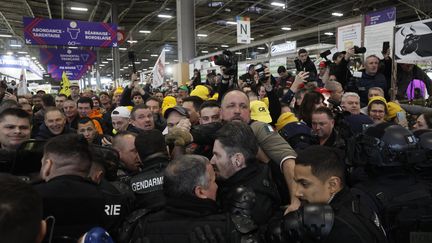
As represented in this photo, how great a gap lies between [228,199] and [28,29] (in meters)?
14.3

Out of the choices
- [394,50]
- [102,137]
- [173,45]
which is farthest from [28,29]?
[173,45]

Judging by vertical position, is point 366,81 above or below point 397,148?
above

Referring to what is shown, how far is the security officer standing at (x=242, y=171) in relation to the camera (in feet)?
7.34

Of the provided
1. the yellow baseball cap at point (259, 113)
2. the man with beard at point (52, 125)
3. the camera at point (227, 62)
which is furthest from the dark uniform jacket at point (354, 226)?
the man with beard at point (52, 125)

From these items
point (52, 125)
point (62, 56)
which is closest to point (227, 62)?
point (52, 125)

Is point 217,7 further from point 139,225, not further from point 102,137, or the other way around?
point 139,225

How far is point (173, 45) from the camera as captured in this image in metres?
34.0

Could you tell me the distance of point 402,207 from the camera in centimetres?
220

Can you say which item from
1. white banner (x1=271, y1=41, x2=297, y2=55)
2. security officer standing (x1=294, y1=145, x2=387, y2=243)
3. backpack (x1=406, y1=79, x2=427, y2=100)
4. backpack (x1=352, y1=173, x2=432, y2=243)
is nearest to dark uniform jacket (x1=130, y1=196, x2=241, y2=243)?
security officer standing (x1=294, y1=145, x2=387, y2=243)

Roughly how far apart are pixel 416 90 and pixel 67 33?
1330 cm

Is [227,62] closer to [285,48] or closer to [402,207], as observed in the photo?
[402,207]

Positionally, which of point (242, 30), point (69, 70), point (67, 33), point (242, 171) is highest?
point (67, 33)

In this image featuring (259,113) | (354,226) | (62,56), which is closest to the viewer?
(354,226)

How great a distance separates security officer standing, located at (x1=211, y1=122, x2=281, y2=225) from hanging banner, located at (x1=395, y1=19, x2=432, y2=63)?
3769mm
